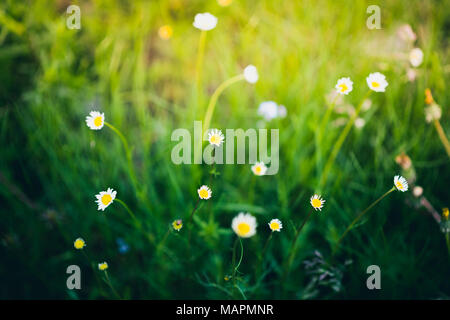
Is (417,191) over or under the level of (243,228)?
over

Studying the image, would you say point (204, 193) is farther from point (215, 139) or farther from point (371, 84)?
point (371, 84)

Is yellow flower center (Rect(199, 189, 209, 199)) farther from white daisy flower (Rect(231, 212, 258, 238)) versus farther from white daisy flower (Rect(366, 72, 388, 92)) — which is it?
white daisy flower (Rect(366, 72, 388, 92))

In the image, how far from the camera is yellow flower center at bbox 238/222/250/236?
59 centimetres

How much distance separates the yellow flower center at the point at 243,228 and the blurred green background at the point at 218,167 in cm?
22

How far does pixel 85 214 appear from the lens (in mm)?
1079

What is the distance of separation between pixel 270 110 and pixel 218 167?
314 mm

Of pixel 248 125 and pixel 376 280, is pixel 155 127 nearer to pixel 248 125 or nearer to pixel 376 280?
pixel 248 125

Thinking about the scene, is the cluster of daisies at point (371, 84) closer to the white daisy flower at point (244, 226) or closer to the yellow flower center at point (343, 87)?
the yellow flower center at point (343, 87)

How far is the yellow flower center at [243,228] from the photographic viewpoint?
0.59 metres

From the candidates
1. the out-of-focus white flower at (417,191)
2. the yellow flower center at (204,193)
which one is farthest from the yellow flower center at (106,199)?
the out-of-focus white flower at (417,191)

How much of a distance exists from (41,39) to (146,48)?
482mm

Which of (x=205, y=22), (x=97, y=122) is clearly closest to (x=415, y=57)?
(x=205, y=22)

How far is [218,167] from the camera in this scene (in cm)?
119
